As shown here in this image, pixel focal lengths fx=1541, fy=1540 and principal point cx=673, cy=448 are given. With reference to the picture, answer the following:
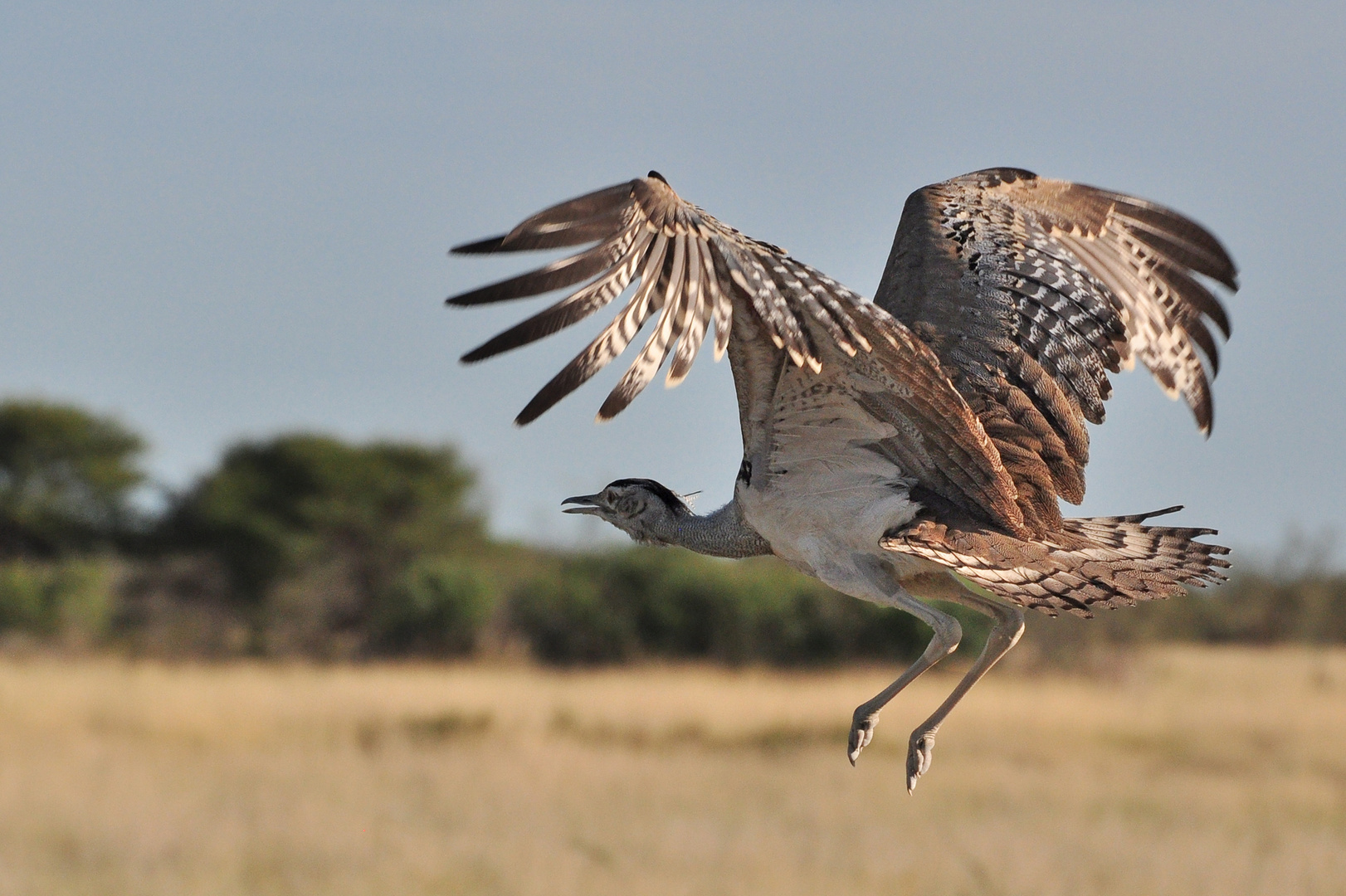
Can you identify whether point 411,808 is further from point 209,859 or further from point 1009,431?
point 1009,431

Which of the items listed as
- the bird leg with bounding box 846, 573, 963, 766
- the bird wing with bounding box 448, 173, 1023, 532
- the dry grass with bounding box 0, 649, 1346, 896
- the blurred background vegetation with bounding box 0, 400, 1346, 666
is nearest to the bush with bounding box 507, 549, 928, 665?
the blurred background vegetation with bounding box 0, 400, 1346, 666

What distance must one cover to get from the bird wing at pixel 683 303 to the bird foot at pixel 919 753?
100 centimetres

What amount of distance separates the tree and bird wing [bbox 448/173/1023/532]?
48.8 m

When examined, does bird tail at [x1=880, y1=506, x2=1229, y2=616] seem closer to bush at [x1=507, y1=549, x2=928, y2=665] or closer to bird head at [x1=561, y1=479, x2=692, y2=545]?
bird head at [x1=561, y1=479, x2=692, y2=545]

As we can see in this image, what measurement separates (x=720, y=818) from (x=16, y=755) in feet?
47.1

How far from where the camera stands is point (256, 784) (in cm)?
2928

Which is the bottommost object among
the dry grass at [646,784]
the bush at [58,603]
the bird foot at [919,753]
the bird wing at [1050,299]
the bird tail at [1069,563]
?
the dry grass at [646,784]

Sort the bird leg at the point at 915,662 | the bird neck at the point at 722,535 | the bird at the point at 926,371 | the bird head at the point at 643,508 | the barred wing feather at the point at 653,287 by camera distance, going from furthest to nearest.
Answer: the bird head at the point at 643,508, the bird neck at the point at 722,535, the bird leg at the point at 915,662, the bird at the point at 926,371, the barred wing feather at the point at 653,287

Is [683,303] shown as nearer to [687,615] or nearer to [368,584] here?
[687,615]

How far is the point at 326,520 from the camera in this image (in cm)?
4738

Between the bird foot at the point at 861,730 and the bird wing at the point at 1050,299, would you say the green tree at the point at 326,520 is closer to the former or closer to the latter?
the bird wing at the point at 1050,299

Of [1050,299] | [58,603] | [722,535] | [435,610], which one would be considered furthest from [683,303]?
[58,603]

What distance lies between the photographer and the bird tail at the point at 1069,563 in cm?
459

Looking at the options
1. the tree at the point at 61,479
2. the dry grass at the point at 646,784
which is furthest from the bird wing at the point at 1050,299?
the tree at the point at 61,479
